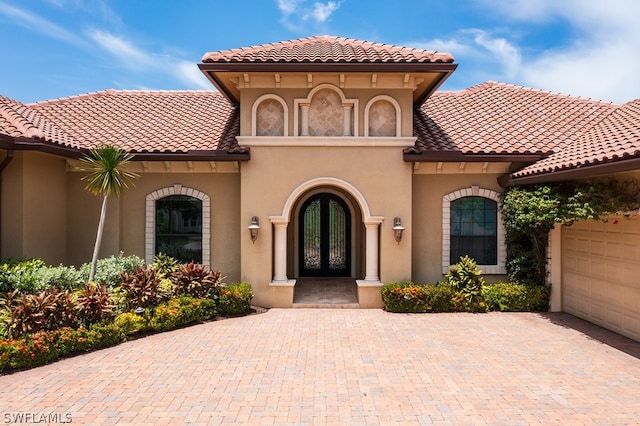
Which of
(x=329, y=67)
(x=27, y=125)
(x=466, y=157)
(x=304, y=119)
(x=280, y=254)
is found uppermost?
(x=329, y=67)

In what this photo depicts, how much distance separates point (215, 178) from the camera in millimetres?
11188

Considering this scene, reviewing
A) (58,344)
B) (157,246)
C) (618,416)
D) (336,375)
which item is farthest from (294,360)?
(157,246)

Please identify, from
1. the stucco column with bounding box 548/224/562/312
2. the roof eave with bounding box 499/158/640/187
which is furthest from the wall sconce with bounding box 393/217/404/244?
the stucco column with bounding box 548/224/562/312

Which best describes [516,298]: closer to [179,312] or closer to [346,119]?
[346,119]

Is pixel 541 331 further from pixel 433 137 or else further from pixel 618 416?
pixel 433 137

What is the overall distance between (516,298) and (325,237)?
21.8 ft

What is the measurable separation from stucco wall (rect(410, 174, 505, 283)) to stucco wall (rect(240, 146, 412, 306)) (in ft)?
2.59

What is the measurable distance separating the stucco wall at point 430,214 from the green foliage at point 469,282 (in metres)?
0.94

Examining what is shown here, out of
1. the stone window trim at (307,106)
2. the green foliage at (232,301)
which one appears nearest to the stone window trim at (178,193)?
the green foliage at (232,301)

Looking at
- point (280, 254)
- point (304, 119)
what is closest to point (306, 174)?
point (304, 119)

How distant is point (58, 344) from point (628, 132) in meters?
13.5

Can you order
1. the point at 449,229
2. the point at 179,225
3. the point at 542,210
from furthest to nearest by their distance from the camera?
1. the point at 179,225
2. the point at 449,229
3. the point at 542,210

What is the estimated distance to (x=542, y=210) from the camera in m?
9.23

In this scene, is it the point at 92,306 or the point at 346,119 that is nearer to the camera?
the point at 92,306
